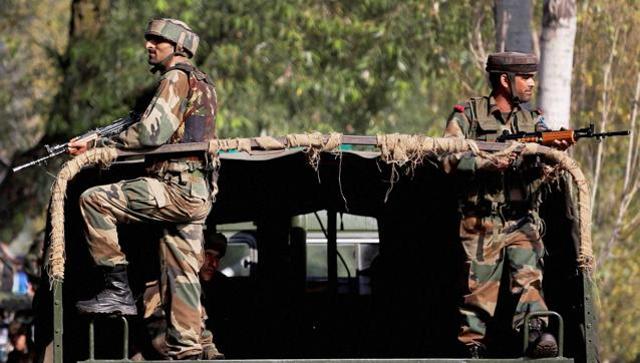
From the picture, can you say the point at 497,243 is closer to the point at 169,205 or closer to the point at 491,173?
the point at 491,173

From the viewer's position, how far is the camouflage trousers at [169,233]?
852cm

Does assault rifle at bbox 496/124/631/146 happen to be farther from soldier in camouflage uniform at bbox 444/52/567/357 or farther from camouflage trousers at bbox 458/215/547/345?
camouflage trousers at bbox 458/215/547/345

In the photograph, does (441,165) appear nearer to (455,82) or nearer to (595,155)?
(455,82)

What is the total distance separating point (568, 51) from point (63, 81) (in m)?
5.36

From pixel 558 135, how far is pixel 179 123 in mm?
1953

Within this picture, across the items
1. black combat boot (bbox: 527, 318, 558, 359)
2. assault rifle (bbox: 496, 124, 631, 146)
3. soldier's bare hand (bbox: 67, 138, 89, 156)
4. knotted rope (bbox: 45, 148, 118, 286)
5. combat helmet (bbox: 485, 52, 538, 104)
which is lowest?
black combat boot (bbox: 527, 318, 558, 359)

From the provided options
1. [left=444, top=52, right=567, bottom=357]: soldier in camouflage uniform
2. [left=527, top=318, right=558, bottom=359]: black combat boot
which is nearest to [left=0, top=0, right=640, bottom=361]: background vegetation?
[left=444, top=52, right=567, bottom=357]: soldier in camouflage uniform

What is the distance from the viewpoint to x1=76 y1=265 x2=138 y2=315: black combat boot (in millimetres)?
8500

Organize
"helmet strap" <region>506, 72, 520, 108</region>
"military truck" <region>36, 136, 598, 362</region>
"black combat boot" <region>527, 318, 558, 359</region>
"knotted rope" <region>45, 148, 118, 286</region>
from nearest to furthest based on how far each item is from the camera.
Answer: "knotted rope" <region>45, 148, 118, 286</region> → "black combat boot" <region>527, 318, 558, 359</region> → "military truck" <region>36, 136, 598, 362</region> → "helmet strap" <region>506, 72, 520, 108</region>

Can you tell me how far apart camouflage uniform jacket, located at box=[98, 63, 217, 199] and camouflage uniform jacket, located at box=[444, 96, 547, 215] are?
49.7 inches

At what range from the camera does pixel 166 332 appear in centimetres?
877

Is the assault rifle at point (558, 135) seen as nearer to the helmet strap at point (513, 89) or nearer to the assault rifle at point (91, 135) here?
the helmet strap at point (513, 89)

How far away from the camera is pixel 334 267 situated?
432 inches

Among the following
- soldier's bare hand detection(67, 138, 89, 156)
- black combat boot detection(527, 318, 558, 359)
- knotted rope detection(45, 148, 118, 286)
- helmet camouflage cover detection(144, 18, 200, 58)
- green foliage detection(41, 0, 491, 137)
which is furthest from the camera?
green foliage detection(41, 0, 491, 137)
